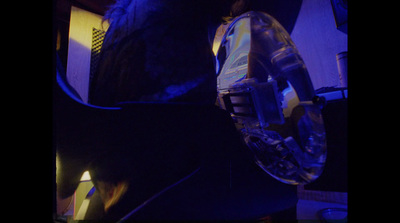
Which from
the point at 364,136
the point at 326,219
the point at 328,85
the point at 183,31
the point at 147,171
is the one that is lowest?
the point at 326,219

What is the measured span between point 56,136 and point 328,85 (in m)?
0.80

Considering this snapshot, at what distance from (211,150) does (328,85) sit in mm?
412

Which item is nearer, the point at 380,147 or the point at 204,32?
the point at 380,147

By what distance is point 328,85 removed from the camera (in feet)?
2.09

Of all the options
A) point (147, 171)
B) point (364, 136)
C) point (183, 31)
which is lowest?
point (147, 171)

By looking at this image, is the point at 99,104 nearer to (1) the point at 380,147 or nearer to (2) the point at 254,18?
(2) the point at 254,18

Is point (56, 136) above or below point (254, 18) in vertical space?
below

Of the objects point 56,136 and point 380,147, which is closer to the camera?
point 380,147

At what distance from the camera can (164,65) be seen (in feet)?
1.81

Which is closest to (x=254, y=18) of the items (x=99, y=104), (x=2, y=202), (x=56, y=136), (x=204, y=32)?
(x=204, y=32)

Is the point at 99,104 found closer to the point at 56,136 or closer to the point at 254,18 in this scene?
the point at 56,136

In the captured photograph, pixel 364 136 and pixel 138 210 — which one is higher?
pixel 364 136

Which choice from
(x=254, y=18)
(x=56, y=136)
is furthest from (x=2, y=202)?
(x=254, y=18)

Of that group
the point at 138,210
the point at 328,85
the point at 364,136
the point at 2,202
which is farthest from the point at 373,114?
the point at 2,202
